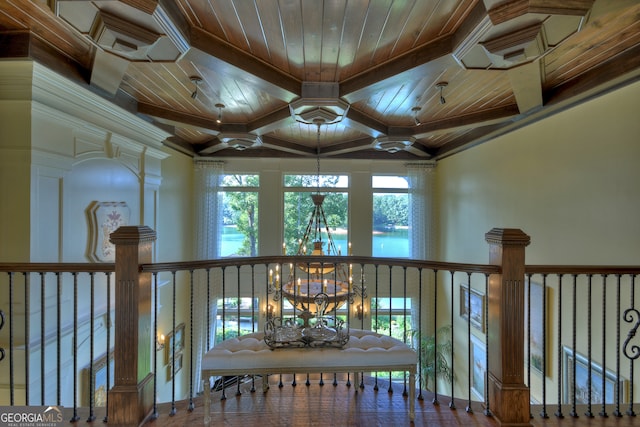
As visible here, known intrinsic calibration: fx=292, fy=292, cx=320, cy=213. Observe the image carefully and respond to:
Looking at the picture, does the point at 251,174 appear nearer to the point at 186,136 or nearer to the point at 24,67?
the point at 186,136

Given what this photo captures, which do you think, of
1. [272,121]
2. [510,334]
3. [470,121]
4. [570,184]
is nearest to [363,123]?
[272,121]

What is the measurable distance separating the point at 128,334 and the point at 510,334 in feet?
8.54

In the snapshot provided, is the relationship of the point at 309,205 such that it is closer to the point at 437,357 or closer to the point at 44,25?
the point at 437,357

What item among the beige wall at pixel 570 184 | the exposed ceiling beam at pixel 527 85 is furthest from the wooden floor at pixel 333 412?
the exposed ceiling beam at pixel 527 85

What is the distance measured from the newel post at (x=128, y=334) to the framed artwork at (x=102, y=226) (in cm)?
140

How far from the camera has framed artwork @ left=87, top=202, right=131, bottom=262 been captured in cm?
325

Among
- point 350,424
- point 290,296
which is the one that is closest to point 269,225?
point 290,296

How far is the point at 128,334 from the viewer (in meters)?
1.95

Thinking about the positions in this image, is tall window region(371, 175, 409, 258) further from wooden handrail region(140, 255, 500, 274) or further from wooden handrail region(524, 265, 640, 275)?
wooden handrail region(524, 265, 640, 275)

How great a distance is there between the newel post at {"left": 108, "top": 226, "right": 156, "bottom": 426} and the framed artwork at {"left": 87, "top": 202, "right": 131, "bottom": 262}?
1.40m

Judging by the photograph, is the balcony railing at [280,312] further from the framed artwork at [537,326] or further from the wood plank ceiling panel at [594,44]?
the wood plank ceiling panel at [594,44]

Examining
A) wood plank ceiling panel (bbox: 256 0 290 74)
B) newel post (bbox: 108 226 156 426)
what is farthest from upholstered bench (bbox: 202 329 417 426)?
wood plank ceiling panel (bbox: 256 0 290 74)

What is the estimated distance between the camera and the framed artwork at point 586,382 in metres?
2.60

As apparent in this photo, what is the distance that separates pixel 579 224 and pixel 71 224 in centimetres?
520
